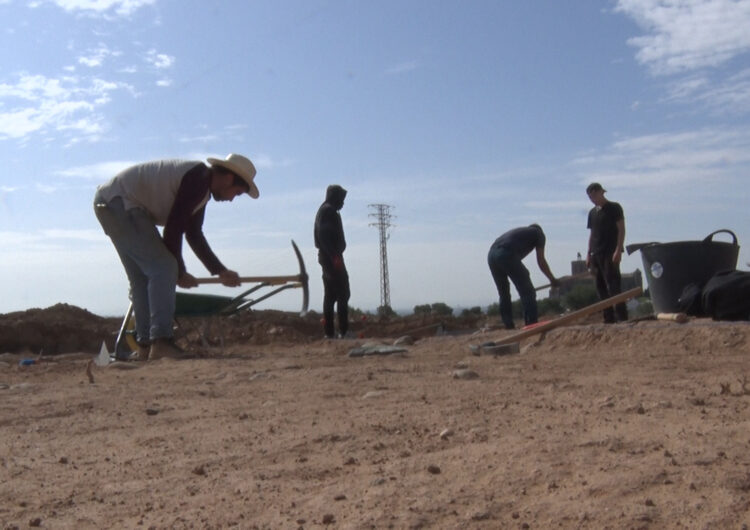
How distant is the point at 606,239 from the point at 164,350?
442 cm

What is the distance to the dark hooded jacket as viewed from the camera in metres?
9.36

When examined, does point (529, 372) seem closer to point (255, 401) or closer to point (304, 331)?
point (255, 401)

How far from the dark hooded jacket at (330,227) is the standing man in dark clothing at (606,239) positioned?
2552 mm

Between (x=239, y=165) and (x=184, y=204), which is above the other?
(x=239, y=165)

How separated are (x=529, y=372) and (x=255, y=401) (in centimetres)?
150

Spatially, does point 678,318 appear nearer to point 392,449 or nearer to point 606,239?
point 606,239

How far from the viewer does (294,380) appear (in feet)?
16.1

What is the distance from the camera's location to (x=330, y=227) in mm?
9359

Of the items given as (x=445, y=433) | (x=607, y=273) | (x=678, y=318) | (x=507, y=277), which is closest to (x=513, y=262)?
(x=507, y=277)

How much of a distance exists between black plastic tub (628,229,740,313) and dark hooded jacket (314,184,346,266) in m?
3.11

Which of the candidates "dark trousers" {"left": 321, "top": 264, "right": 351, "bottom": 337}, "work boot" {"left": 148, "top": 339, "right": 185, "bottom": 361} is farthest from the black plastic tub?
"work boot" {"left": 148, "top": 339, "right": 185, "bottom": 361}

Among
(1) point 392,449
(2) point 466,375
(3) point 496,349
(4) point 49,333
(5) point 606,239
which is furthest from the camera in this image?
(4) point 49,333

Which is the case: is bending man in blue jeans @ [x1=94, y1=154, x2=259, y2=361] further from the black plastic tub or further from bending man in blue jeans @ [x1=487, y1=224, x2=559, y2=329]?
the black plastic tub

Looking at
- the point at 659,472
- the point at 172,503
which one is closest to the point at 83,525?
the point at 172,503
